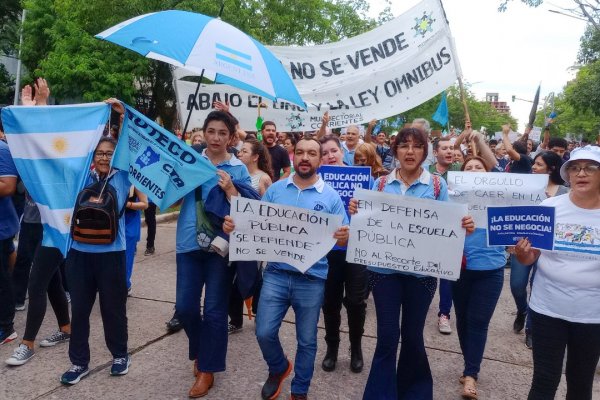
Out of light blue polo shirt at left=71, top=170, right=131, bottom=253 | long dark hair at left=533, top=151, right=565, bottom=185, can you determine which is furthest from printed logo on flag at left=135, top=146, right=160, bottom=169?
long dark hair at left=533, top=151, right=565, bottom=185

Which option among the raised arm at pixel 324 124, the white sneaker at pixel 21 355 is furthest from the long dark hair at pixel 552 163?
the white sneaker at pixel 21 355

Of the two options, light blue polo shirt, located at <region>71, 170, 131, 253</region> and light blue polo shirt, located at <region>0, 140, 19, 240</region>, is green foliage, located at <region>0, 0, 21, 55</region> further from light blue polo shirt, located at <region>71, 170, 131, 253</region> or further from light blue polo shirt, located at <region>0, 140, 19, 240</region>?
light blue polo shirt, located at <region>71, 170, 131, 253</region>

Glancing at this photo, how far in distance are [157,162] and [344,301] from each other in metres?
1.82

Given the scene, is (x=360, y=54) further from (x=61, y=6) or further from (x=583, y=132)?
(x=583, y=132)

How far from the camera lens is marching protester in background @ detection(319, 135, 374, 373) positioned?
4.24 metres

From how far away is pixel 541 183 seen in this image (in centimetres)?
396

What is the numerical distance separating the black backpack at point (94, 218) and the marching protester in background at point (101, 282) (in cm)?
9

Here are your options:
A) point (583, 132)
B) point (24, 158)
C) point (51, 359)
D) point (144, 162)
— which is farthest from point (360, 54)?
point (583, 132)

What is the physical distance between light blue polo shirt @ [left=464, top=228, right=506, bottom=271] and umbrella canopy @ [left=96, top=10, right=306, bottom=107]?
1679 mm

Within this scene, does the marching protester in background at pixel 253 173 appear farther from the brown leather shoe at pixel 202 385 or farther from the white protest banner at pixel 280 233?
the white protest banner at pixel 280 233

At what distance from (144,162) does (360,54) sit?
157 inches

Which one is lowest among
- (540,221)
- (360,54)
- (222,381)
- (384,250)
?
(222,381)

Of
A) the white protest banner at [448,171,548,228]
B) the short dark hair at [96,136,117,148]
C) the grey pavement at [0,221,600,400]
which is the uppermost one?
the short dark hair at [96,136,117,148]

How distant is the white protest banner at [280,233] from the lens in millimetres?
3510
